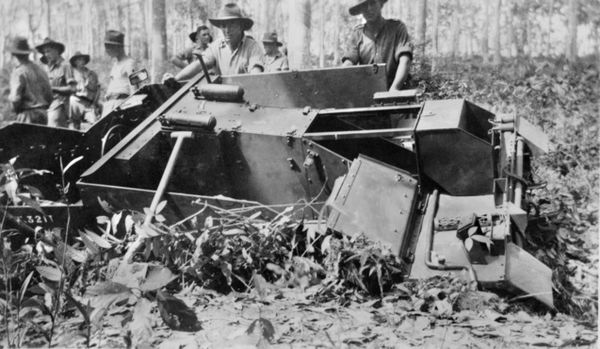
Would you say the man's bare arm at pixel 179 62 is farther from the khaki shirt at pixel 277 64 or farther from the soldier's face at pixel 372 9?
the soldier's face at pixel 372 9

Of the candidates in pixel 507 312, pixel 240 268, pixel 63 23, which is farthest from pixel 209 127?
pixel 63 23

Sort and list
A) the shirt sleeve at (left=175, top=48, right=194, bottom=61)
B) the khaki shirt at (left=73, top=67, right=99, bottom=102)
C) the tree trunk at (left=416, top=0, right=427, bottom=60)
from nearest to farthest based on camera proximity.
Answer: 1. the shirt sleeve at (left=175, top=48, right=194, bottom=61)
2. the khaki shirt at (left=73, top=67, right=99, bottom=102)
3. the tree trunk at (left=416, top=0, right=427, bottom=60)

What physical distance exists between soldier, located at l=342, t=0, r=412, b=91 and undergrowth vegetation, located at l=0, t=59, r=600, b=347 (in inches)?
83.2

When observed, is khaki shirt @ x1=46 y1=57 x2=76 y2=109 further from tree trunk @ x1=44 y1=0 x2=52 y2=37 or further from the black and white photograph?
tree trunk @ x1=44 y1=0 x2=52 y2=37

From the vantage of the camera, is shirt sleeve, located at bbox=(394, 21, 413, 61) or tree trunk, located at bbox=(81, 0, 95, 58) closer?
shirt sleeve, located at bbox=(394, 21, 413, 61)

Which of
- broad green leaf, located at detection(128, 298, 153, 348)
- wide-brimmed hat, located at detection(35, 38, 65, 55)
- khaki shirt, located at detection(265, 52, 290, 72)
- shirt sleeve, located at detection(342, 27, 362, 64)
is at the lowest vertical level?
broad green leaf, located at detection(128, 298, 153, 348)

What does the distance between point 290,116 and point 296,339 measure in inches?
80.3

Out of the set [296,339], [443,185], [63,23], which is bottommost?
[296,339]

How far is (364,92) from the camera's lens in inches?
224

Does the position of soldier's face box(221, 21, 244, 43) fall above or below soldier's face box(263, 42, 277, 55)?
above

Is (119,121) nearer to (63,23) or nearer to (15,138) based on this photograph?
(15,138)

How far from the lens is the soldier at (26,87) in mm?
9891

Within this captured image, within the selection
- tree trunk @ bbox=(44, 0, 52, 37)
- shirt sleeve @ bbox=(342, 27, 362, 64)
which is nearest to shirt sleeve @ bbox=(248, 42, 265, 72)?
shirt sleeve @ bbox=(342, 27, 362, 64)

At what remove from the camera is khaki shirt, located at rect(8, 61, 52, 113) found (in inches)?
390
